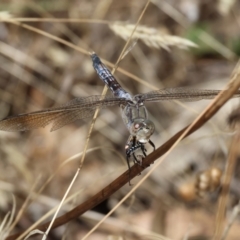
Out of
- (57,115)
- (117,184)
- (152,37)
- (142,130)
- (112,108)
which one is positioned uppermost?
(112,108)

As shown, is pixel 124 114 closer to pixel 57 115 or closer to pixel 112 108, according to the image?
pixel 57 115

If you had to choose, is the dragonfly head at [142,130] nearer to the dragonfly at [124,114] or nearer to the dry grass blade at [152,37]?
the dragonfly at [124,114]

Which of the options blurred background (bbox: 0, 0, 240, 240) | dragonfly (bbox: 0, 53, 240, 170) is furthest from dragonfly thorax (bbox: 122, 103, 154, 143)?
blurred background (bbox: 0, 0, 240, 240)

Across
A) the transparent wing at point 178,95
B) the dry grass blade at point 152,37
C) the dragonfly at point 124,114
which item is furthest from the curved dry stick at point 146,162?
the dry grass blade at point 152,37

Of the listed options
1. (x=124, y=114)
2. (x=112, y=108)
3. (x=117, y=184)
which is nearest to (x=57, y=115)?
(x=124, y=114)

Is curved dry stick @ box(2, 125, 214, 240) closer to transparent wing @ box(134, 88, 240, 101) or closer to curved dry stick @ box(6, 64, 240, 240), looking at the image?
curved dry stick @ box(6, 64, 240, 240)

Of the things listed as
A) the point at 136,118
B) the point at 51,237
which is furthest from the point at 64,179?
the point at 136,118
